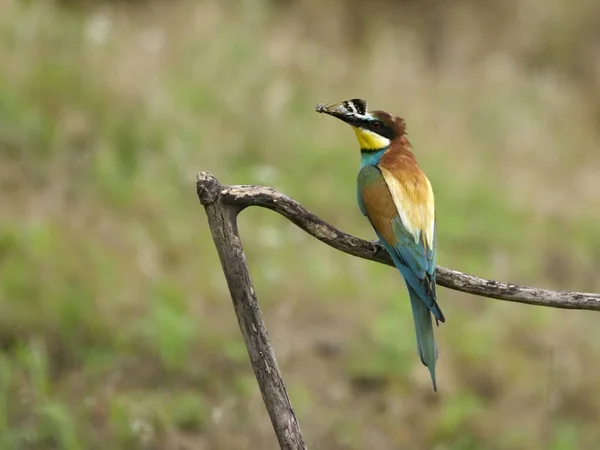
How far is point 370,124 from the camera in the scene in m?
1.94

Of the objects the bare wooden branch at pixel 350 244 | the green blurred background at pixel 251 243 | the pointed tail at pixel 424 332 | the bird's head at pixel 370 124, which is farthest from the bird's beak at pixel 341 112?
the green blurred background at pixel 251 243

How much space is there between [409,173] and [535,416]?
1748 mm

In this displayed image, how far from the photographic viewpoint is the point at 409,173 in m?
1.96

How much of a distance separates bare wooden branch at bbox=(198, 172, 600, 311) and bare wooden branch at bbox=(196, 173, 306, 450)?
0.01 meters

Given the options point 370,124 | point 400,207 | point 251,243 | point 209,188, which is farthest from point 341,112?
point 251,243

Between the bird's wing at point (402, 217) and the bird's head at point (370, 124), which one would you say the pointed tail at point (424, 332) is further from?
the bird's head at point (370, 124)

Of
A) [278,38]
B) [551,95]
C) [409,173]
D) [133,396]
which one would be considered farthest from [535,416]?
[551,95]

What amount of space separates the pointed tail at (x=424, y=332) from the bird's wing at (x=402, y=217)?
0.22ft

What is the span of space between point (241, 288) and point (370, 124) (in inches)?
24.5

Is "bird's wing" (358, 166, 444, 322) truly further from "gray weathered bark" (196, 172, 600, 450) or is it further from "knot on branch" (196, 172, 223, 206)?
"knot on branch" (196, 172, 223, 206)

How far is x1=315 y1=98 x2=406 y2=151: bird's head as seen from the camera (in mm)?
1803

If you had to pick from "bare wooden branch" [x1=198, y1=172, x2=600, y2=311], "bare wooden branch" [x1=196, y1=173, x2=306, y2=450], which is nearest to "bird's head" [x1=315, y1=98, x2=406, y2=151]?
"bare wooden branch" [x1=198, y1=172, x2=600, y2=311]

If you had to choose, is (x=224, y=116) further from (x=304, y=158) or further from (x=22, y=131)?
(x=22, y=131)

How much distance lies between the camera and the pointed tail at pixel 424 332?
1813 millimetres
